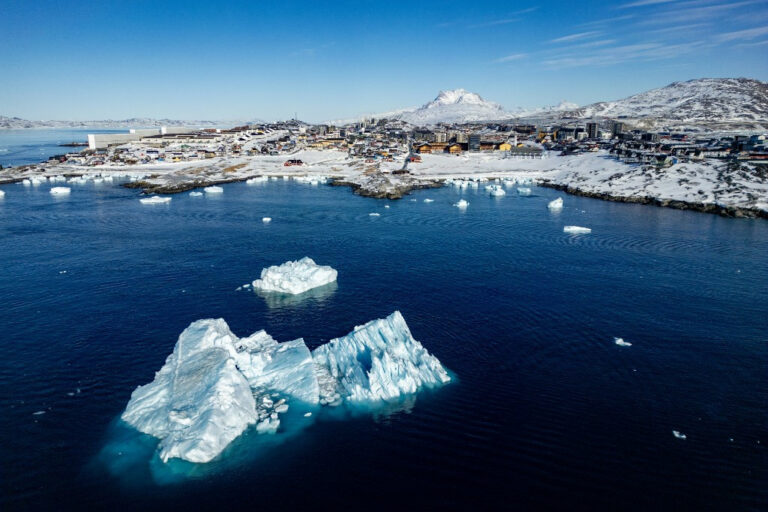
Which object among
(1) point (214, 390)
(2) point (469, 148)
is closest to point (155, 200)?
(1) point (214, 390)

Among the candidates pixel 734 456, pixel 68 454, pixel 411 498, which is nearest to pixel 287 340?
pixel 68 454

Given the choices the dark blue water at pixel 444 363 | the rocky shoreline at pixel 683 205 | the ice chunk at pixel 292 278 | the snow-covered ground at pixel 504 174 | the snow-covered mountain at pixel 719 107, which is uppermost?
the snow-covered mountain at pixel 719 107

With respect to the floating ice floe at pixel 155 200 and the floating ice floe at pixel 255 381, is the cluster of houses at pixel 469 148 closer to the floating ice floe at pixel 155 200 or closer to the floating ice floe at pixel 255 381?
the floating ice floe at pixel 155 200

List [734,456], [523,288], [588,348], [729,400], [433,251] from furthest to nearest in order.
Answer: [433,251] < [523,288] < [588,348] < [729,400] < [734,456]

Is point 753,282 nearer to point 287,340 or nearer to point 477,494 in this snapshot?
point 477,494

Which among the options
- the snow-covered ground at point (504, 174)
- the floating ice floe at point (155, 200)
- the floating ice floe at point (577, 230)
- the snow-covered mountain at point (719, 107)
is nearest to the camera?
the floating ice floe at point (577, 230)

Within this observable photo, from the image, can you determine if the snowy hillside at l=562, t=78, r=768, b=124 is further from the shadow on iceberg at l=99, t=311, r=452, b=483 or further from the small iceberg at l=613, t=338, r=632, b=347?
the shadow on iceberg at l=99, t=311, r=452, b=483

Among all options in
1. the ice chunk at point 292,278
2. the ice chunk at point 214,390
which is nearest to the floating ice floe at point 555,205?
the ice chunk at point 292,278

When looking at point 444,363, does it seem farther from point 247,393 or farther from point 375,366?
point 247,393
